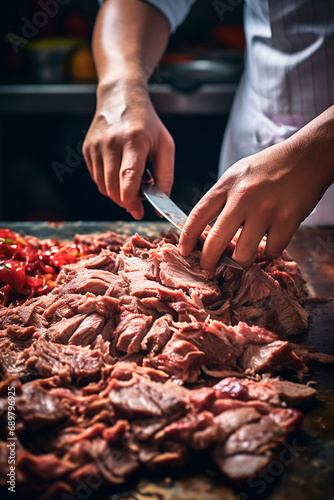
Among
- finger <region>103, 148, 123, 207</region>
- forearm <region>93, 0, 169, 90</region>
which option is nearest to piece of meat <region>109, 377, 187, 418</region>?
finger <region>103, 148, 123, 207</region>

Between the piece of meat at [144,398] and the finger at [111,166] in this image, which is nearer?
the piece of meat at [144,398]

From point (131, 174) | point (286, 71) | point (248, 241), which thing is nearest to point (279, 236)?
point (248, 241)

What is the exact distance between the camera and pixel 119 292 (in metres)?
2.50

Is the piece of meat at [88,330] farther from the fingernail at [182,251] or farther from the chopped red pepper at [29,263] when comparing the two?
the chopped red pepper at [29,263]

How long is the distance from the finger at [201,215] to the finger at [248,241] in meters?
0.17

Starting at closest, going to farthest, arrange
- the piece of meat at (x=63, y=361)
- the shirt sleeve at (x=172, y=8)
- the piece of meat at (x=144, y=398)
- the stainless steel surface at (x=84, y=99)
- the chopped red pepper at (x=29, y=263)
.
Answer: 1. the piece of meat at (x=144, y=398)
2. the piece of meat at (x=63, y=361)
3. the chopped red pepper at (x=29, y=263)
4. the shirt sleeve at (x=172, y=8)
5. the stainless steel surface at (x=84, y=99)

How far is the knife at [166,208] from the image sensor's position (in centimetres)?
250

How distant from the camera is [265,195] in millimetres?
2252

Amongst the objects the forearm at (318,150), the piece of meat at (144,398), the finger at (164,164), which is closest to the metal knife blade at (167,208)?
the finger at (164,164)

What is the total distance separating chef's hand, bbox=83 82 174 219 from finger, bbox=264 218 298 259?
958mm

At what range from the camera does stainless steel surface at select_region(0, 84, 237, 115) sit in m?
5.70

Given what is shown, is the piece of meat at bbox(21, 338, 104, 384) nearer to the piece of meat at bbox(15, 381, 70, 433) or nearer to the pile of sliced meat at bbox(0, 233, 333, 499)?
the pile of sliced meat at bbox(0, 233, 333, 499)

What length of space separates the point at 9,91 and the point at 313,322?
4.77 m

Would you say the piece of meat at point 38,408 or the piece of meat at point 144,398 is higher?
the piece of meat at point 144,398
